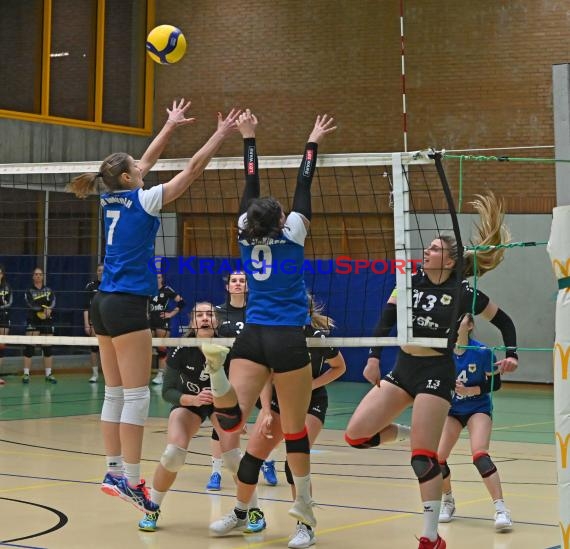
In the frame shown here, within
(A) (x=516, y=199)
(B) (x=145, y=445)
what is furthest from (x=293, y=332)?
(A) (x=516, y=199)

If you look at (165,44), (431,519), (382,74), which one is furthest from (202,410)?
(382,74)

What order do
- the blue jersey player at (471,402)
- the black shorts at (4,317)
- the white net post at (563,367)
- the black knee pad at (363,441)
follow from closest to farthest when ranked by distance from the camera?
1. the white net post at (563,367)
2. the black knee pad at (363,441)
3. the blue jersey player at (471,402)
4. the black shorts at (4,317)

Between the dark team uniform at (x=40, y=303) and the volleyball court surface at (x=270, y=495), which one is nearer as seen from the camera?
the volleyball court surface at (x=270, y=495)

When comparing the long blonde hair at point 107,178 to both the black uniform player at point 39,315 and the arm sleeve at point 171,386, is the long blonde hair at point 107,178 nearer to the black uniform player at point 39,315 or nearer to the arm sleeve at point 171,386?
the arm sleeve at point 171,386

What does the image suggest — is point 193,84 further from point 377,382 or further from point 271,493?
point 377,382

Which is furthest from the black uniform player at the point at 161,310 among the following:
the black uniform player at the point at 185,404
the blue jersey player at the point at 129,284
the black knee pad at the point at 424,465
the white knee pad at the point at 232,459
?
the black knee pad at the point at 424,465

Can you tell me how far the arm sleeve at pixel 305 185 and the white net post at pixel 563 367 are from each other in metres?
1.99

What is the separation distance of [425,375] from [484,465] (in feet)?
4.23

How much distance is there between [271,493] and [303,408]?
2.15m

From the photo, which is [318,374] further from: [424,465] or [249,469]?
[424,465]

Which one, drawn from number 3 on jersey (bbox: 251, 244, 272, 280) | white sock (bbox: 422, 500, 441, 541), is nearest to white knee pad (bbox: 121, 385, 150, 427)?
number 3 on jersey (bbox: 251, 244, 272, 280)

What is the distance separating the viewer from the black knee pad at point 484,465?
6578mm

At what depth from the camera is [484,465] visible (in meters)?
6.60

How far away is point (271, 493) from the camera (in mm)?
7586
